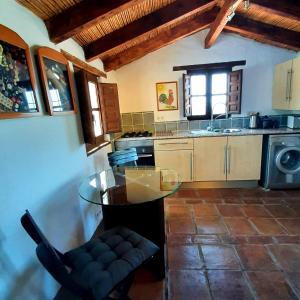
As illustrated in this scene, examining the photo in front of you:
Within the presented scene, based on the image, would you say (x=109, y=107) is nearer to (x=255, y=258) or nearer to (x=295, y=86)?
(x=255, y=258)

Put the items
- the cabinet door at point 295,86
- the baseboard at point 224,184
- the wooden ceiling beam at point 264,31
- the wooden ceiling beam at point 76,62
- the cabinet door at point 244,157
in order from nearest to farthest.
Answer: the wooden ceiling beam at point 76,62
the cabinet door at point 295,86
the wooden ceiling beam at point 264,31
the cabinet door at point 244,157
the baseboard at point 224,184

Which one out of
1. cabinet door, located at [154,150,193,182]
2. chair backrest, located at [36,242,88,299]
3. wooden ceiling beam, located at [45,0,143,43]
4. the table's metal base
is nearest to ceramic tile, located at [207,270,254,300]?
the table's metal base

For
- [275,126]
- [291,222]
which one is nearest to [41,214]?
[291,222]

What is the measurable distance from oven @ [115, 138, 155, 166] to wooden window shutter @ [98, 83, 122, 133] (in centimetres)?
41

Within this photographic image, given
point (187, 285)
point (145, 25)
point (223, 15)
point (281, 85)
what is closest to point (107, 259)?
point (187, 285)

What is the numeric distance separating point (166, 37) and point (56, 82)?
2085 millimetres

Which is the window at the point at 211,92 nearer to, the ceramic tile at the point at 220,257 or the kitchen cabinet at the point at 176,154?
the kitchen cabinet at the point at 176,154

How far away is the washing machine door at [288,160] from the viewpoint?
120 inches

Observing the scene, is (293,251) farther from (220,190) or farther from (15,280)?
(15,280)

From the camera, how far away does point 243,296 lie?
4.87 feet

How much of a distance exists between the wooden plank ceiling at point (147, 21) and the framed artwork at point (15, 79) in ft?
1.14

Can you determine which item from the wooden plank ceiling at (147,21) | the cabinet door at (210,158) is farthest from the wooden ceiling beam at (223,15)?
the cabinet door at (210,158)

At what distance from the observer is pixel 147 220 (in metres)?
1.66

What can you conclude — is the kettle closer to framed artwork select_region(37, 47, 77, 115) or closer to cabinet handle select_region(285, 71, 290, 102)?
cabinet handle select_region(285, 71, 290, 102)
